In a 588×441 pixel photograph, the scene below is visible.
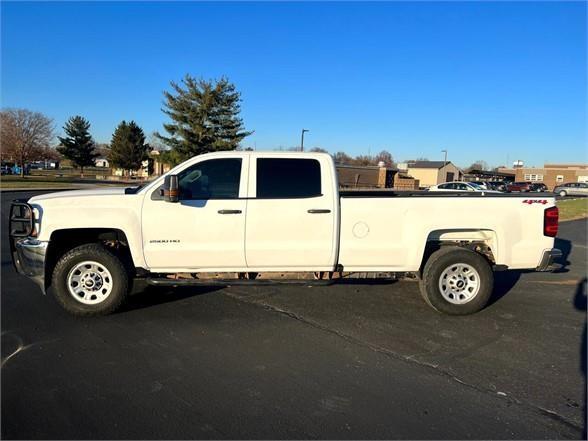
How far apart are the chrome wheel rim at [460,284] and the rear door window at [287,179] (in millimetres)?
1953

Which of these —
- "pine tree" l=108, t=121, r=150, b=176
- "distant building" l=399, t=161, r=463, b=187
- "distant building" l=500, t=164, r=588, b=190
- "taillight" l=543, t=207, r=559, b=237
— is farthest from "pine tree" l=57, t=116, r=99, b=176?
"distant building" l=500, t=164, r=588, b=190

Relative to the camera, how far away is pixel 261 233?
16.4 ft

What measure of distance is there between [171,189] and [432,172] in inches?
3045

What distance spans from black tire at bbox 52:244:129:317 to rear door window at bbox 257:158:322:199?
6.24 ft

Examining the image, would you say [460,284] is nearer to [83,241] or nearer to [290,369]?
[290,369]

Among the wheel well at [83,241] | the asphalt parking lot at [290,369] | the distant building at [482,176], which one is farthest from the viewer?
the distant building at [482,176]

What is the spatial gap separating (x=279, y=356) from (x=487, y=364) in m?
1.99

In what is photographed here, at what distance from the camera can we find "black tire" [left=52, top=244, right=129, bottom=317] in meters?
4.81

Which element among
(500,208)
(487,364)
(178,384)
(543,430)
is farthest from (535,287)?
(178,384)

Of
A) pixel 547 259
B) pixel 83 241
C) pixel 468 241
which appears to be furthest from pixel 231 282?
pixel 547 259

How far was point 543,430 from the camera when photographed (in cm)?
292

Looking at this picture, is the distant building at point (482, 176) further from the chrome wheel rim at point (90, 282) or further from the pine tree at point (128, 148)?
the chrome wheel rim at point (90, 282)

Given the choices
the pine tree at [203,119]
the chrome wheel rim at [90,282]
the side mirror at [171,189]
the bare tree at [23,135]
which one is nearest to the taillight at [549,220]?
the side mirror at [171,189]

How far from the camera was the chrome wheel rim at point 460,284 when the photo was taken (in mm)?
5191
